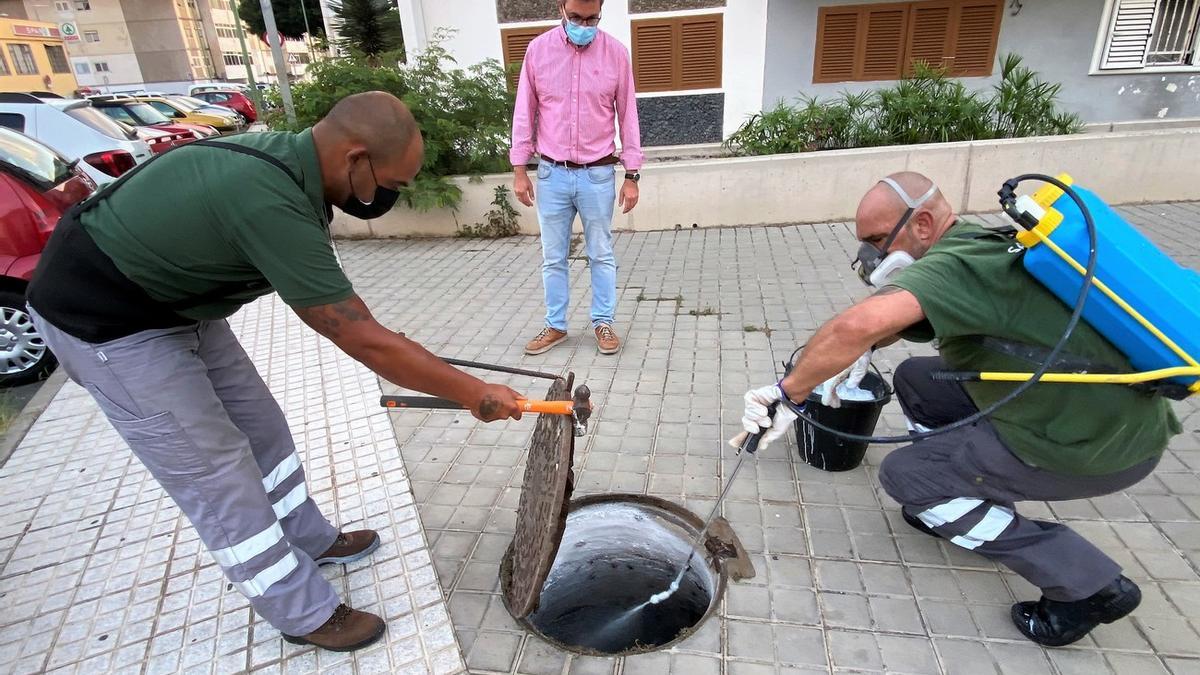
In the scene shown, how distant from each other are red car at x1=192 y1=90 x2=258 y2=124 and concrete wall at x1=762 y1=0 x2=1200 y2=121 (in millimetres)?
21460

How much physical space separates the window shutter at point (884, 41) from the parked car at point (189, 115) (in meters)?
17.6

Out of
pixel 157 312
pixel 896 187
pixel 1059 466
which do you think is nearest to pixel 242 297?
pixel 157 312

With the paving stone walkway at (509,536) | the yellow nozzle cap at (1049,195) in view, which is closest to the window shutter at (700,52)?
the paving stone walkway at (509,536)

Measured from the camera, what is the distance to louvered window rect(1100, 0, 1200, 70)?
8.81 meters

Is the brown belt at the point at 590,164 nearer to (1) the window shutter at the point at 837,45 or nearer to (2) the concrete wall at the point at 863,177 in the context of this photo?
(2) the concrete wall at the point at 863,177

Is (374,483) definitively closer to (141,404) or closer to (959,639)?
(141,404)

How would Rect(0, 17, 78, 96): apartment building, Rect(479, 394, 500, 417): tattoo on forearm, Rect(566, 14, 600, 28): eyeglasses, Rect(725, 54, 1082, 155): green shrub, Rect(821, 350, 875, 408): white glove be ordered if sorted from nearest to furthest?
Rect(479, 394, 500, 417): tattoo on forearm
Rect(821, 350, 875, 408): white glove
Rect(566, 14, 600, 28): eyeglasses
Rect(725, 54, 1082, 155): green shrub
Rect(0, 17, 78, 96): apartment building

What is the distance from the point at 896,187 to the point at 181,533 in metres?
3.27

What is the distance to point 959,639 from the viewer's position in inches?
83.9

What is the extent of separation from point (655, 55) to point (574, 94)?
6.37 m

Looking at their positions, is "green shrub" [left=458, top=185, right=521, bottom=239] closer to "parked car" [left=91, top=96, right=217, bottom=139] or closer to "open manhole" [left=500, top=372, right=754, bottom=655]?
"open manhole" [left=500, top=372, right=754, bottom=655]

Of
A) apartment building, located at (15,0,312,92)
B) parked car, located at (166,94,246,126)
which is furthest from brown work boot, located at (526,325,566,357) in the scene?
apartment building, located at (15,0,312,92)

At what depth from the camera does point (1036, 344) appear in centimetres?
178

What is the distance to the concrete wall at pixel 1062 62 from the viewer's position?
8914 mm
